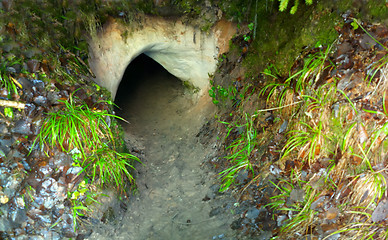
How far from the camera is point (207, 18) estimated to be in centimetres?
466

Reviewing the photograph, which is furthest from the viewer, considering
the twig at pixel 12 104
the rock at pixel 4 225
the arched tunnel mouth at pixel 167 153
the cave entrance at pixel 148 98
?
Answer: the cave entrance at pixel 148 98

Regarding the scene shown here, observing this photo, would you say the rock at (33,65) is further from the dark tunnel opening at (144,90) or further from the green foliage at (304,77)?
the green foliage at (304,77)

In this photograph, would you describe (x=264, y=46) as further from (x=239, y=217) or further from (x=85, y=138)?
(x=85, y=138)

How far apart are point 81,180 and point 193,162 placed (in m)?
1.84

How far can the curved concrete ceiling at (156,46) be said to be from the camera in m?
4.21

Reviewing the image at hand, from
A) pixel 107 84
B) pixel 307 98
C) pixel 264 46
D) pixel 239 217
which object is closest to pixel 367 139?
pixel 307 98

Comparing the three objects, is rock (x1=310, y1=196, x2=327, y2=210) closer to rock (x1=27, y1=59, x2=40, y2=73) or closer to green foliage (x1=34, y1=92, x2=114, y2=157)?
green foliage (x1=34, y1=92, x2=114, y2=157)

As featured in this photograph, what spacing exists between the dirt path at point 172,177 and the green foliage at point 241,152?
248mm

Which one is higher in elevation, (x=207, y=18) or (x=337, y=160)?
(x=207, y=18)

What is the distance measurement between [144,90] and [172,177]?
10.8ft

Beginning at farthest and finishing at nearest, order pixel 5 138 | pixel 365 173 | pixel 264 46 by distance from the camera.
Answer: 1. pixel 264 46
2. pixel 5 138
3. pixel 365 173

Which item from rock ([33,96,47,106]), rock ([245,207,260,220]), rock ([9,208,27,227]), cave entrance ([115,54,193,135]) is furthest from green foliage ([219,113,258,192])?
rock ([33,96,47,106])

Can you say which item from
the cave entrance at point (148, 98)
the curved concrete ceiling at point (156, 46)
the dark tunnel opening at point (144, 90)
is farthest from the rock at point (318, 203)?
the dark tunnel opening at point (144, 90)

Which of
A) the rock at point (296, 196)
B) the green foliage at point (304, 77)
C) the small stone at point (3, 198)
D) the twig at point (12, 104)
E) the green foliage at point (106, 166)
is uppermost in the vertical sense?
the green foliage at point (304, 77)
